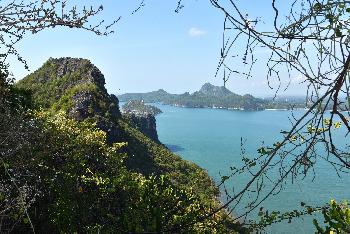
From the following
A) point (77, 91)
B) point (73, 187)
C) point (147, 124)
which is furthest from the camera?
point (147, 124)

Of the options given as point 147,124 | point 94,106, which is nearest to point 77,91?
point 94,106

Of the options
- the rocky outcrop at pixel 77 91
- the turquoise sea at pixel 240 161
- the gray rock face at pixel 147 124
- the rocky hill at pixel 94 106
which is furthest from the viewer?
the gray rock face at pixel 147 124

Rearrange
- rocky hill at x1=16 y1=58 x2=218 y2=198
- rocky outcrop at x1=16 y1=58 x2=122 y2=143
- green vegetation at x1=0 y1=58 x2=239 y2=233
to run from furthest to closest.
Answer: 1. rocky hill at x1=16 y1=58 x2=218 y2=198
2. rocky outcrop at x1=16 y1=58 x2=122 y2=143
3. green vegetation at x1=0 y1=58 x2=239 y2=233

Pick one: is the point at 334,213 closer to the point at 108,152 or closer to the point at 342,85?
the point at 342,85

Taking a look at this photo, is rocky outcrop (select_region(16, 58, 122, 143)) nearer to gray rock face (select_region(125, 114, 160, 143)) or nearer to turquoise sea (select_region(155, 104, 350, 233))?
turquoise sea (select_region(155, 104, 350, 233))

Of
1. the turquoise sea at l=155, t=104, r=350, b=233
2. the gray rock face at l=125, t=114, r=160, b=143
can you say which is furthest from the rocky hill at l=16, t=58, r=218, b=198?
the gray rock face at l=125, t=114, r=160, b=143

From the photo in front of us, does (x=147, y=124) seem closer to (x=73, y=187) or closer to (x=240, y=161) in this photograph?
(x=240, y=161)

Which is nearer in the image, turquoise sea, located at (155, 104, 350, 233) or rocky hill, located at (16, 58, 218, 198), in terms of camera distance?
rocky hill, located at (16, 58, 218, 198)

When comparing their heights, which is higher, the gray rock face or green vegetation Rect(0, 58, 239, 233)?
green vegetation Rect(0, 58, 239, 233)

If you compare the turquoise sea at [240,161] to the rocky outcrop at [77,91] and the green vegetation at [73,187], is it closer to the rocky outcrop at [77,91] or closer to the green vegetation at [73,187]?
the green vegetation at [73,187]

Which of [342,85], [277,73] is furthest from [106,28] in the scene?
[342,85]

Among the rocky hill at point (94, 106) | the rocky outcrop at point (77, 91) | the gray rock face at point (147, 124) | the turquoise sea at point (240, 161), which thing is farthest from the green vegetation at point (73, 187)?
the gray rock face at point (147, 124)

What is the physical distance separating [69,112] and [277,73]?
2102 inches

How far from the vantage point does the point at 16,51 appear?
4469 mm
